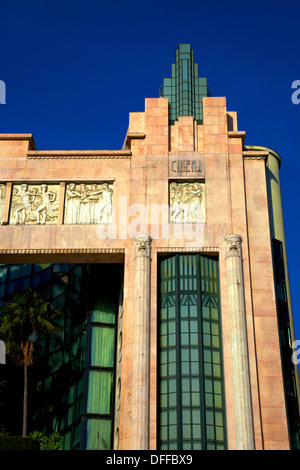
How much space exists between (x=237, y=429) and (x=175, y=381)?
3.59m

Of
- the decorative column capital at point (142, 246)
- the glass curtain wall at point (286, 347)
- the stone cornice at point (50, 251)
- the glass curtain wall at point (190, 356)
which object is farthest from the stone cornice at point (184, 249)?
the glass curtain wall at point (286, 347)

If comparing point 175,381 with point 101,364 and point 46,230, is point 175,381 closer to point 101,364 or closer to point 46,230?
point 101,364

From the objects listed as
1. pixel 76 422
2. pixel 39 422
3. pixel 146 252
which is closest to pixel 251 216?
pixel 146 252

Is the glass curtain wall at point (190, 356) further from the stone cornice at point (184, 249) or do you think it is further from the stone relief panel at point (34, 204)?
the stone relief panel at point (34, 204)

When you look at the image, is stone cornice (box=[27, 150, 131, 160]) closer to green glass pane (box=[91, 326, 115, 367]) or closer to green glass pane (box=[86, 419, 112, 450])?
green glass pane (box=[91, 326, 115, 367])

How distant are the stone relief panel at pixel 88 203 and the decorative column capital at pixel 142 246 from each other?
7.66 ft

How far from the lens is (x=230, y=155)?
127ft

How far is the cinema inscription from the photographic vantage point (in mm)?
38219

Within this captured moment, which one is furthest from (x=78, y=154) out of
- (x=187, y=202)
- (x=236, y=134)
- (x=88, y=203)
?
(x=236, y=134)

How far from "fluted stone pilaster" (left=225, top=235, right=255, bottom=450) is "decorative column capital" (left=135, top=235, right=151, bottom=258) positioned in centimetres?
381

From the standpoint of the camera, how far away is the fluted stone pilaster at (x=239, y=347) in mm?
31594

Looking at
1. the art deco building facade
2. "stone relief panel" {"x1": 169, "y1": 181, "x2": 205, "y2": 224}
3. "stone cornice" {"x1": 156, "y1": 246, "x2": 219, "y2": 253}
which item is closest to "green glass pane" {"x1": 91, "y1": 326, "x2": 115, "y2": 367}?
the art deco building facade

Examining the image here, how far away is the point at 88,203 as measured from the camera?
38.2m

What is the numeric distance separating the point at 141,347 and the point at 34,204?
9.82m
